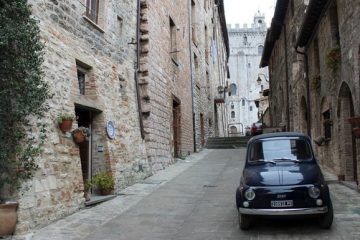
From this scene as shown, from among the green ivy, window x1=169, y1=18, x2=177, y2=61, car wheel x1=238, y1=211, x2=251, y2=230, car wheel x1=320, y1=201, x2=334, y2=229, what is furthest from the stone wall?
window x1=169, y1=18, x2=177, y2=61

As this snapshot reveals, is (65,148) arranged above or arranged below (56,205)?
above

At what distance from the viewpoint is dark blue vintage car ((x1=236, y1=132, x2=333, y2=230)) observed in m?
6.25

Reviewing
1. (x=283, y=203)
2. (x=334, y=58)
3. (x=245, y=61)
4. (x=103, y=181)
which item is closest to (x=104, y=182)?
(x=103, y=181)

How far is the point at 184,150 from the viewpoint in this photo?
18203 millimetres

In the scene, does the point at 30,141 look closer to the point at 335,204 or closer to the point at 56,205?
the point at 56,205

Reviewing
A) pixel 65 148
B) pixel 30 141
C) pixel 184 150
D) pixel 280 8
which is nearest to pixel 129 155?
pixel 65 148

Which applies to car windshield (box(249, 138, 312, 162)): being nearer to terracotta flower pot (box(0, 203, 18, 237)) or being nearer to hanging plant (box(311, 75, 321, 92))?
terracotta flower pot (box(0, 203, 18, 237))

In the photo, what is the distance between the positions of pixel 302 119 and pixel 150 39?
700 cm

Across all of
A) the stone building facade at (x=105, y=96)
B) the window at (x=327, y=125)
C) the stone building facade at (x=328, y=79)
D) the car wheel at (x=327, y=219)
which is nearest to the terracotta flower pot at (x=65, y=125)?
the stone building facade at (x=105, y=96)

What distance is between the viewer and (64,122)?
768cm

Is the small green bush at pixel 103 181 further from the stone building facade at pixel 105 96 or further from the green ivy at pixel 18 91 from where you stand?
the green ivy at pixel 18 91

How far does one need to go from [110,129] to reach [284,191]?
4988 mm

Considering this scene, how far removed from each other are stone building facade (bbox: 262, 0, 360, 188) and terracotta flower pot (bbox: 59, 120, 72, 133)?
Result: 5459mm

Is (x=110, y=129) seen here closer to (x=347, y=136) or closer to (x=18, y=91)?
(x=18, y=91)
